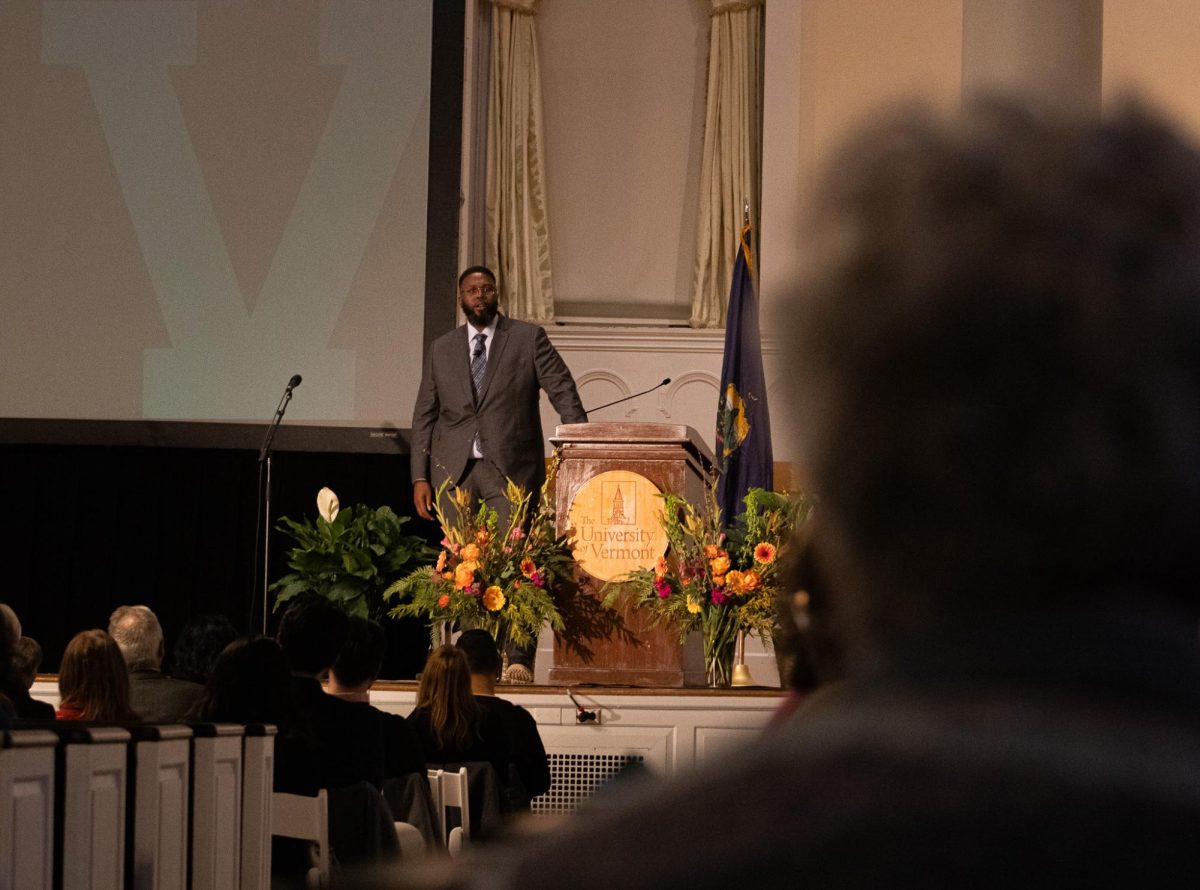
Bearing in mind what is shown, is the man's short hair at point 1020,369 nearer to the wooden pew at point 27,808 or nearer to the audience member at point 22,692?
the wooden pew at point 27,808

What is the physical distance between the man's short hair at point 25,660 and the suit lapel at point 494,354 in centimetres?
304

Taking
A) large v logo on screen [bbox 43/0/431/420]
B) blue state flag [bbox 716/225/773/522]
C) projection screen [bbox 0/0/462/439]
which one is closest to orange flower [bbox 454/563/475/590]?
blue state flag [bbox 716/225/773/522]

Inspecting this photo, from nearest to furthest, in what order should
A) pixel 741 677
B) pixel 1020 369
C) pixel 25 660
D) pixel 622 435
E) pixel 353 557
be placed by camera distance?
pixel 1020 369, pixel 25 660, pixel 741 677, pixel 622 435, pixel 353 557

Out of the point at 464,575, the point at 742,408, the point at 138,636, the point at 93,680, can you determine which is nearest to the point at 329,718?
the point at 93,680

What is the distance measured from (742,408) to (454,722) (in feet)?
12.4

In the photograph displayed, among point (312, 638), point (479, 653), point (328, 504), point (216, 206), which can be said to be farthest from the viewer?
point (216, 206)

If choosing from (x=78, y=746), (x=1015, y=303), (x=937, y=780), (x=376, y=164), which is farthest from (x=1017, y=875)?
(x=376, y=164)

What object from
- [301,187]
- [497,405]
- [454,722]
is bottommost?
[454,722]

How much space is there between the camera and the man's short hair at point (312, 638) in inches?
154

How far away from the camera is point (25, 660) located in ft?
14.3

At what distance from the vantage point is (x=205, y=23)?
9742mm

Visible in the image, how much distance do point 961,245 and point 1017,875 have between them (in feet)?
0.73

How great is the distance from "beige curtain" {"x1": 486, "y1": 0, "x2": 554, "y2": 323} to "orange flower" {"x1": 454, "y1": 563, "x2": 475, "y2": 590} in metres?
3.74

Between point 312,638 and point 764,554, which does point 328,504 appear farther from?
point 312,638
